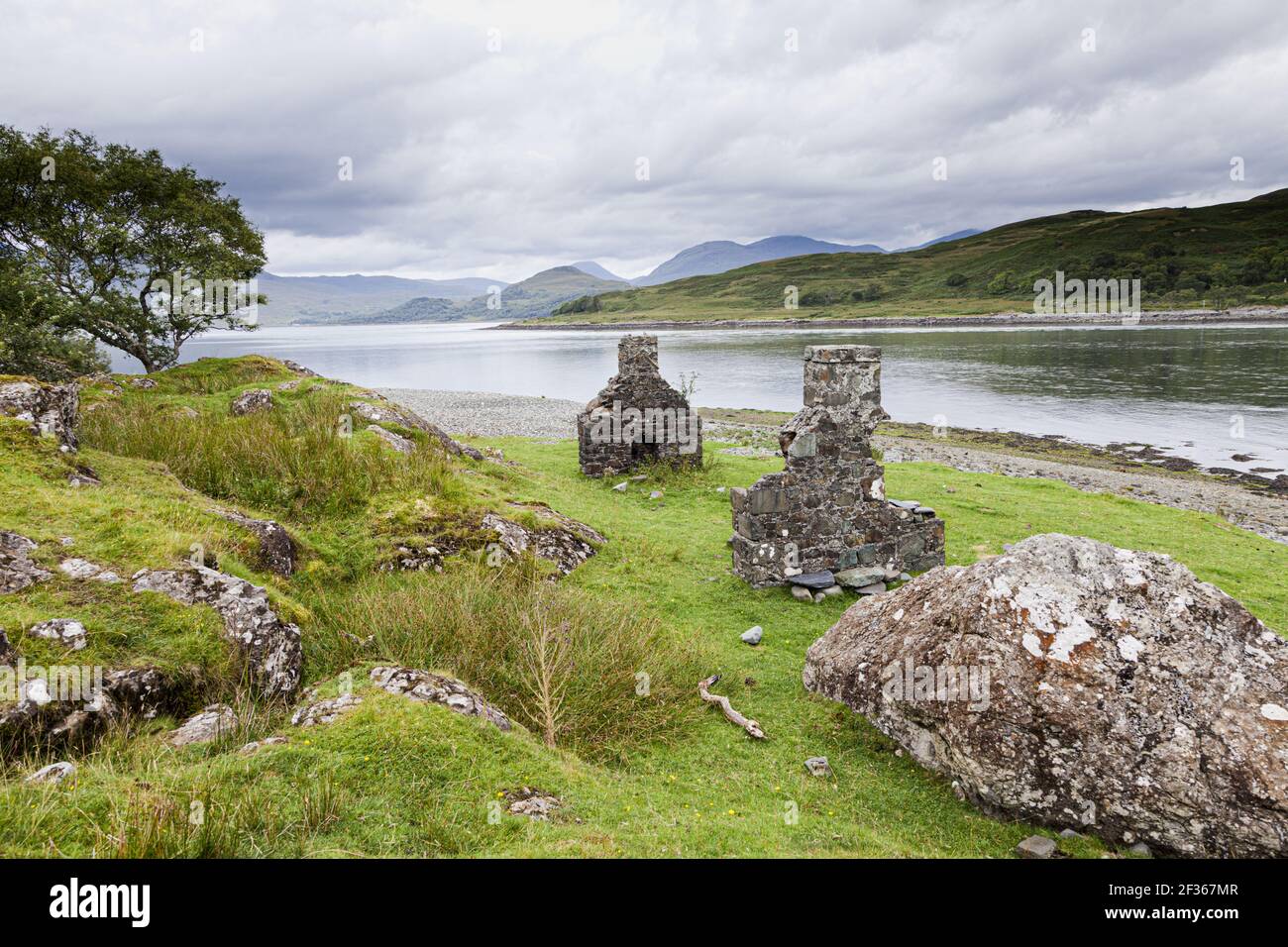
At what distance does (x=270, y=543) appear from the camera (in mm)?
8461

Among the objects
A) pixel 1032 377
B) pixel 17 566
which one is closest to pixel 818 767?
pixel 17 566

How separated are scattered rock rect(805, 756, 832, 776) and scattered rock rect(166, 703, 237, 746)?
5.09m

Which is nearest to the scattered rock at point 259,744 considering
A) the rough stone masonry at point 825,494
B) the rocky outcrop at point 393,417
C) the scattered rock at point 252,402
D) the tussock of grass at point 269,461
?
the tussock of grass at point 269,461

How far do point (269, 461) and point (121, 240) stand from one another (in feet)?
67.5

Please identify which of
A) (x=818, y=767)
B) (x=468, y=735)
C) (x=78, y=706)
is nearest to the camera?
(x=78, y=706)

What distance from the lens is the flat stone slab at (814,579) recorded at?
1119 centimetres

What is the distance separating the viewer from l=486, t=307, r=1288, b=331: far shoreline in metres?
96.2

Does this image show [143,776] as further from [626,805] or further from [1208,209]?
[1208,209]

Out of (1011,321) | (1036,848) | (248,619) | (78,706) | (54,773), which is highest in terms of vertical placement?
(1011,321)

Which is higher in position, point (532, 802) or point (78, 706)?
point (78, 706)

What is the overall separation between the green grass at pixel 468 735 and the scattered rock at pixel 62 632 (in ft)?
0.42

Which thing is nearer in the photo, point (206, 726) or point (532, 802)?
point (532, 802)

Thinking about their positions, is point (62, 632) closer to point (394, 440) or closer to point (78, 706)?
point (78, 706)

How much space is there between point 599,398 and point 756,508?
10.3 m
